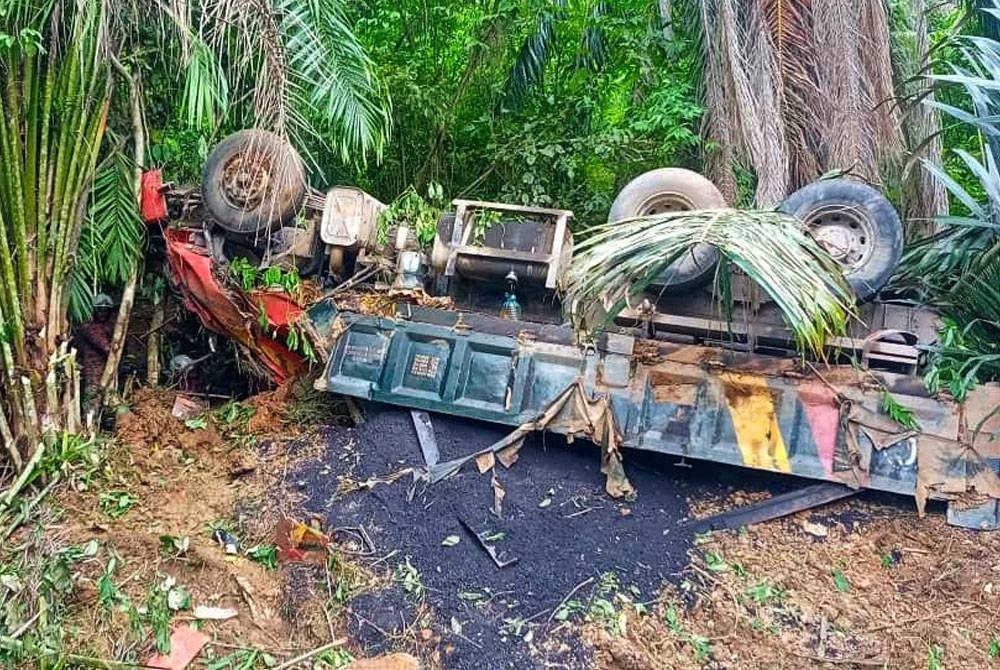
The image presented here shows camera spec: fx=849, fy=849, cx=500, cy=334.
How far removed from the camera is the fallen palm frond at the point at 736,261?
3818 millimetres

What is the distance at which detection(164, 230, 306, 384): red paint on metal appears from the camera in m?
5.47

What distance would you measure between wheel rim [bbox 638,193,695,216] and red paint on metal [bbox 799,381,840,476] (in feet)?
4.49

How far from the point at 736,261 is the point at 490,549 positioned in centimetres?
184

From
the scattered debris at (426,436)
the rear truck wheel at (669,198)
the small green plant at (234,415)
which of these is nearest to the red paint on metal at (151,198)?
the small green plant at (234,415)

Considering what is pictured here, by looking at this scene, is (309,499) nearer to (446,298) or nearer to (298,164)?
(446,298)

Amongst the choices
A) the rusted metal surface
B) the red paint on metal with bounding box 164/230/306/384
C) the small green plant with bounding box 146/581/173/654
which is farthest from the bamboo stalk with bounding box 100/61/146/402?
the small green plant with bounding box 146/581/173/654

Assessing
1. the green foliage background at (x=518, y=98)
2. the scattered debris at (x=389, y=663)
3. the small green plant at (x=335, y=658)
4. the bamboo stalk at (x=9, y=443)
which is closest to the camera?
the scattered debris at (x=389, y=663)

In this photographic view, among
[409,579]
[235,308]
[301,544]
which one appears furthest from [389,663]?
[235,308]

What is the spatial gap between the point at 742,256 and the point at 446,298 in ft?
7.38

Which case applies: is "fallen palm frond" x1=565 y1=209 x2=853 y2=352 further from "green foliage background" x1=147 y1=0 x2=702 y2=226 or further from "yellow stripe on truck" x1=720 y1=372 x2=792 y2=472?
"green foliage background" x1=147 y1=0 x2=702 y2=226

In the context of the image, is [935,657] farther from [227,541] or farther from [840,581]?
[227,541]

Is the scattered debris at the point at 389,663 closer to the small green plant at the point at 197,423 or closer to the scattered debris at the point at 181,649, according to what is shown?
the scattered debris at the point at 181,649

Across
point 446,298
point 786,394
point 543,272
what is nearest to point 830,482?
point 786,394

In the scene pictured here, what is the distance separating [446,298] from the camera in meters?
5.56
